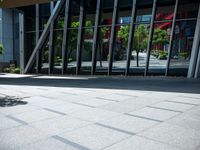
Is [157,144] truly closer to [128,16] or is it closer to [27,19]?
[128,16]

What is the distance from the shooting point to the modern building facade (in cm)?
1791

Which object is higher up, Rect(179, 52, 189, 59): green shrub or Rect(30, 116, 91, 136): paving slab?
Rect(179, 52, 189, 59): green shrub

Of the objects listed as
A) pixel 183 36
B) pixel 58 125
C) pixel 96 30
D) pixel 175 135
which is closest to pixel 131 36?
pixel 96 30

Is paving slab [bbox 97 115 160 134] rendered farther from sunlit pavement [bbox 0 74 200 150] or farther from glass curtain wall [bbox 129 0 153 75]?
glass curtain wall [bbox 129 0 153 75]

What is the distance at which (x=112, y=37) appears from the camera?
2038cm

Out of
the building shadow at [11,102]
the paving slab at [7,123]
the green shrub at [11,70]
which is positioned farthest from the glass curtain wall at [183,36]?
the green shrub at [11,70]

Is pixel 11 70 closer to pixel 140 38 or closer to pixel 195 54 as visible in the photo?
pixel 140 38

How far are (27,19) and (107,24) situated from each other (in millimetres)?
10369

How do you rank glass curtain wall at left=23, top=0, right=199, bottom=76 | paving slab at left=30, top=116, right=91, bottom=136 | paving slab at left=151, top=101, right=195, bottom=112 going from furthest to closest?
glass curtain wall at left=23, top=0, right=199, bottom=76
paving slab at left=151, top=101, right=195, bottom=112
paving slab at left=30, top=116, right=91, bottom=136

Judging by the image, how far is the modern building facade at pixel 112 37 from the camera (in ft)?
58.7

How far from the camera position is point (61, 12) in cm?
2389

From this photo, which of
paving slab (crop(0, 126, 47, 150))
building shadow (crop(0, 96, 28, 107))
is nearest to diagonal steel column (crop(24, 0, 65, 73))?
building shadow (crop(0, 96, 28, 107))

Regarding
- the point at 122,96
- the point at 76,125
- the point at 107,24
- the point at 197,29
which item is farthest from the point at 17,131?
the point at 107,24

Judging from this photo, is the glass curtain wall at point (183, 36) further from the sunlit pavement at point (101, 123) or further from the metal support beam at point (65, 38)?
the metal support beam at point (65, 38)
